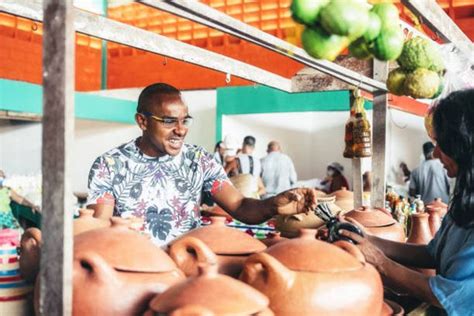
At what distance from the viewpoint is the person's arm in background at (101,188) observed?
89.0 inches

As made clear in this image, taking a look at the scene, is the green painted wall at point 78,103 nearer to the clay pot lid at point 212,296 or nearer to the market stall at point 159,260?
the market stall at point 159,260

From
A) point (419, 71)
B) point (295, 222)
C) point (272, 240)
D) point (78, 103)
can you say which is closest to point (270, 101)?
point (78, 103)

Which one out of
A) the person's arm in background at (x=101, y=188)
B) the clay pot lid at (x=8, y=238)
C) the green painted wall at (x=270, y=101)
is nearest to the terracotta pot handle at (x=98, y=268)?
the clay pot lid at (x=8, y=238)

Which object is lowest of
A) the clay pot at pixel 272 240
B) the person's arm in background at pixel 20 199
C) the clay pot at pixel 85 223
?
the person's arm in background at pixel 20 199

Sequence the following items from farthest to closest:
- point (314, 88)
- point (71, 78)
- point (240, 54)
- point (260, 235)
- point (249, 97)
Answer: point (240, 54) < point (249, 97) < point (260, 235) < point (314, 88) < point (71, 78)

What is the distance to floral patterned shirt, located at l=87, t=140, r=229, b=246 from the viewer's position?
2.34 meters

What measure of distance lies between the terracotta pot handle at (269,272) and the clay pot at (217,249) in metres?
0.09

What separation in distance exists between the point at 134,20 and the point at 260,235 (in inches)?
375

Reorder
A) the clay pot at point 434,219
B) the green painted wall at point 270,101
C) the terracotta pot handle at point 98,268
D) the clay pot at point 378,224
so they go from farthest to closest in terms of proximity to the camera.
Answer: the green painted wall at point 270,101, the clay pot at point 434,219, the clay pot at point 378,224, the terracotta pot handle at point 98,268

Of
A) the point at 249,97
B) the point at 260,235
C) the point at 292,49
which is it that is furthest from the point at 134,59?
the point at 292,49

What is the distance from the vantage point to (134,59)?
1177 cm

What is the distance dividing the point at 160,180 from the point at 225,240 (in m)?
1.03

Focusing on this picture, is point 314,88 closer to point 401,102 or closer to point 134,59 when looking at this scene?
point 401,102

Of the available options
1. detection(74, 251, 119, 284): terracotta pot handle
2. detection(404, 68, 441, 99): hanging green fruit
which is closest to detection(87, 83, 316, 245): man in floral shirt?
detection(404, 68, 441, 99): hanging green fruit
